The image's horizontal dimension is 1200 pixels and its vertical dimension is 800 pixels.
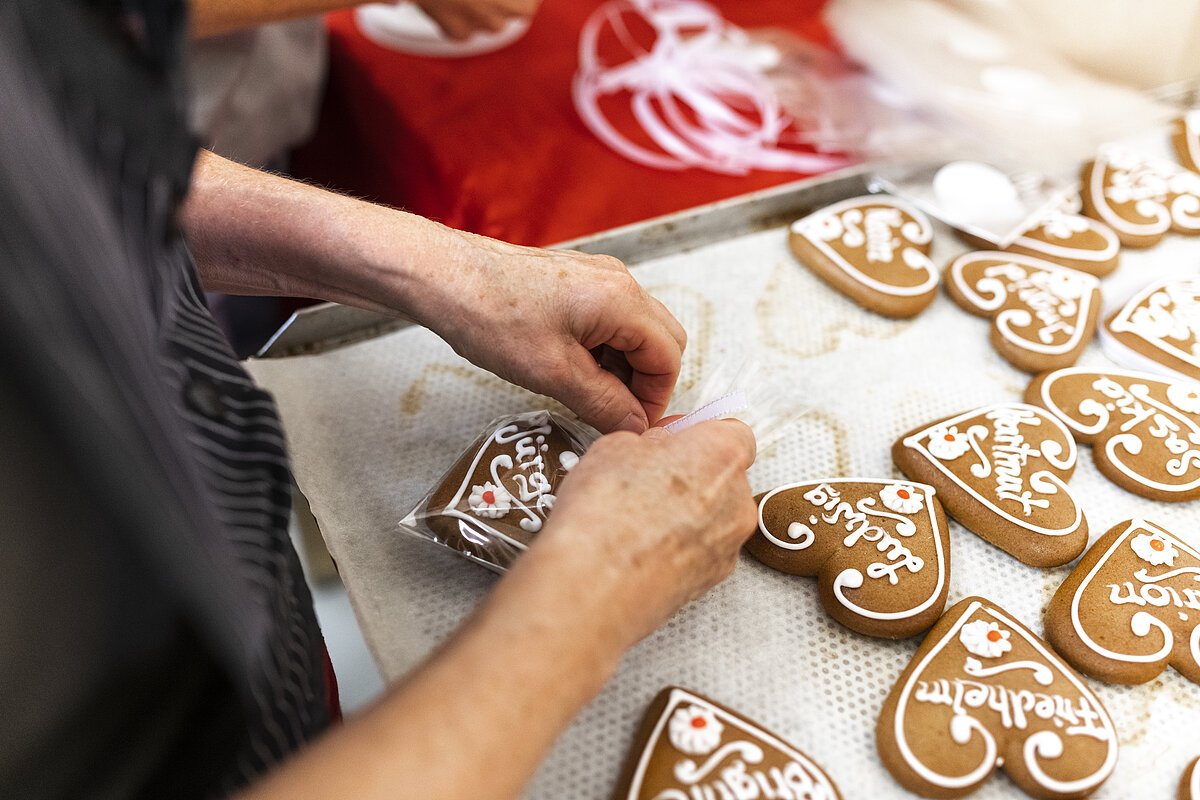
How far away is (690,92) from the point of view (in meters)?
1.60

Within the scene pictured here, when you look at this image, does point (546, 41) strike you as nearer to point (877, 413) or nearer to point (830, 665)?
point (877, 413)

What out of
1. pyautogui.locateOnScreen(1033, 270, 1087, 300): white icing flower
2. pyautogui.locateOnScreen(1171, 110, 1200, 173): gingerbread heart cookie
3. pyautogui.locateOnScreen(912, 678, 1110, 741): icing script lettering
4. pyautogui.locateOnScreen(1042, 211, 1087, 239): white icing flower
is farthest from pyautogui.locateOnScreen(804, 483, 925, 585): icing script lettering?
pyautogui.locateOnScreen(1171, 110, 1200, 173): gingerbread heart cookie

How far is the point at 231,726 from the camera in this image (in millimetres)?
659

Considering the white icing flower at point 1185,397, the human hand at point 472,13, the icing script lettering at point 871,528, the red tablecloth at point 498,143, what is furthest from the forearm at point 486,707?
the human hand at point 472,13

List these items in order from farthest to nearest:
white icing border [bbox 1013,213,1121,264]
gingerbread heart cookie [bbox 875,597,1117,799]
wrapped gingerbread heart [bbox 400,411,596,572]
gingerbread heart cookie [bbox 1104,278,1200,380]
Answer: white icing border [bbox 1013,213,1121,264], gingerbread heart cookie [bbox 1104,278,1200,380], wrapped gingerbread heart [bbox 400,411,596,572], gingerbread heart cookie [bbox 875,597,1117,799]

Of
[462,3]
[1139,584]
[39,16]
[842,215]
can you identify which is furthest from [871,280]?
[39,16]

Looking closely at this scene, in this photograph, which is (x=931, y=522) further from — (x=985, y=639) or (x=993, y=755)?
(x=993, y=755)

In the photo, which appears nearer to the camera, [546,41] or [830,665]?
[830,665]

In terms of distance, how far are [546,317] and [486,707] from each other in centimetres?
40

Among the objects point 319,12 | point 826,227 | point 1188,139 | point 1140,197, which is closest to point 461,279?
point 826,227

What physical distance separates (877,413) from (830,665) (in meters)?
0.32

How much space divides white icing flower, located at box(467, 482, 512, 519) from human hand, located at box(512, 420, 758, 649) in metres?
0.15

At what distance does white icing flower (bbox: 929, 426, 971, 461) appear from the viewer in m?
0.98

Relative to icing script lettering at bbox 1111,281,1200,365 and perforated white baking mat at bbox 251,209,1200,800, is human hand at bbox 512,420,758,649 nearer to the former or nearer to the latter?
perforated white baking mat at bbox 251,209,1200,800
